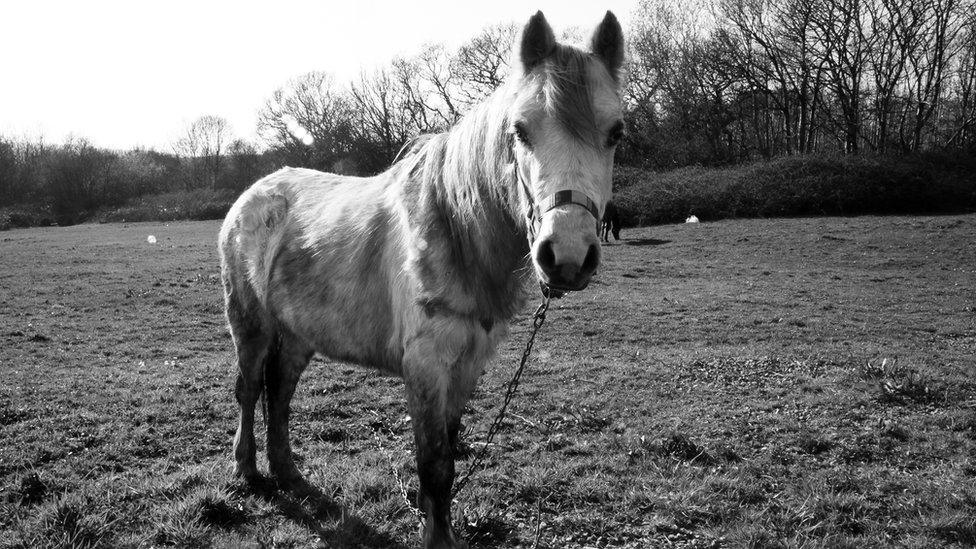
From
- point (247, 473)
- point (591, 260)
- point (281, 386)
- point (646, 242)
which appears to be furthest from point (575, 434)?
point (646, 242)

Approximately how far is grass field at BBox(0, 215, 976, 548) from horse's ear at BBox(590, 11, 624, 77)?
2.72 metres

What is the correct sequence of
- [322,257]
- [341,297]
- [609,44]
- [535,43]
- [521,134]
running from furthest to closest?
[322,257] → [341,297] → [609,44] → [535,43] → [521,134]

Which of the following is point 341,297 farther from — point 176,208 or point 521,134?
point 176,208

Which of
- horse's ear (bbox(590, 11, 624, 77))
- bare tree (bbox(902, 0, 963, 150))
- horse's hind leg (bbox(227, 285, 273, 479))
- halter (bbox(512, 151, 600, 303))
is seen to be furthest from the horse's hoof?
bare tree (bbox(902, 0, 963, 150))

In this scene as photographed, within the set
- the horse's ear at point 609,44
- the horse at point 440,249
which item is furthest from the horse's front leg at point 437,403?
the horse's ear at point 609,44

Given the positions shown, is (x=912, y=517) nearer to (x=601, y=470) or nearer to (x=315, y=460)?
(x=601, y=470)

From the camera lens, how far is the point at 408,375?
2848 mm

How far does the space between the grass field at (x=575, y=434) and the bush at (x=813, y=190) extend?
15.8 metres

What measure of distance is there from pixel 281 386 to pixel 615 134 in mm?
Answer: 3039

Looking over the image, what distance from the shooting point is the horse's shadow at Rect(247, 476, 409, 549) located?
3357 millimetres

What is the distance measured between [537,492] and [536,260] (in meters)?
2.33

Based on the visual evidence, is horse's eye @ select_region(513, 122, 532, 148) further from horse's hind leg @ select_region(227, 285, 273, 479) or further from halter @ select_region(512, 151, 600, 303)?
horse's hind leg @ select_region(227, 285, 273, 479)

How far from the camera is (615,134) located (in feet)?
8.04

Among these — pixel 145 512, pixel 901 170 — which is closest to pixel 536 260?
pixel 145 512
